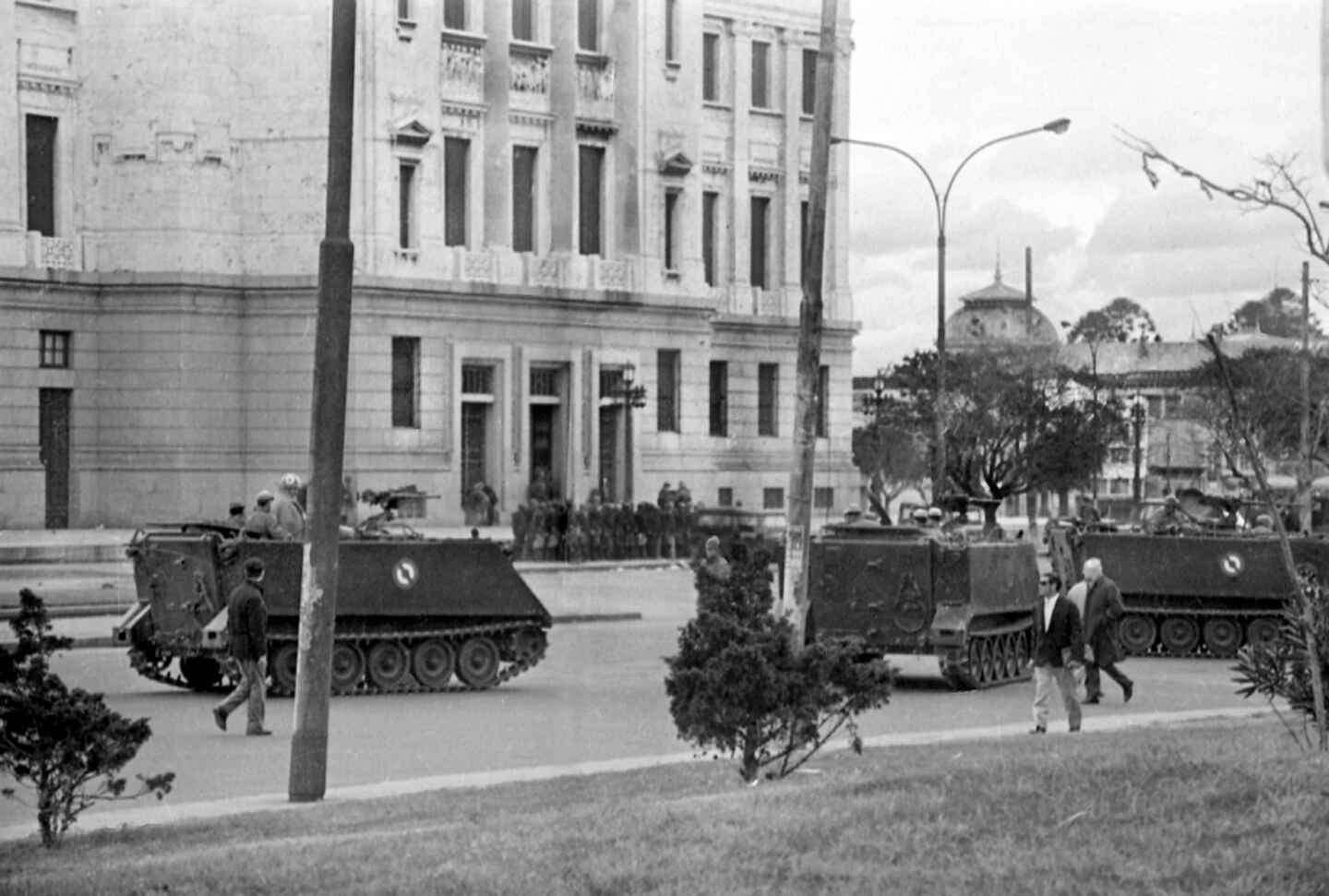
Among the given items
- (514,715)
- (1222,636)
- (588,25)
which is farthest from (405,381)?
(514,715)

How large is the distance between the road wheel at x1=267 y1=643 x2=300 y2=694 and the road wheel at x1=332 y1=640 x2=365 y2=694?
0.44 m

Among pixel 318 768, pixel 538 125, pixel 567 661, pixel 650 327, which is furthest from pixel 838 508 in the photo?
pixel 318 768

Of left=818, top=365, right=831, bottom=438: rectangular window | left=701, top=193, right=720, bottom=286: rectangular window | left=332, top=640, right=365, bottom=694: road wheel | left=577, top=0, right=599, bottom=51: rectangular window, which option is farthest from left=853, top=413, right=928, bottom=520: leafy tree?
left=332, top=640, right=365, bottom=694: road wheel

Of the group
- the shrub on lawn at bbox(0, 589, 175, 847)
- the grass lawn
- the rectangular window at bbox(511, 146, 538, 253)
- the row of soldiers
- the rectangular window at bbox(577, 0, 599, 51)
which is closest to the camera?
the grass lawn

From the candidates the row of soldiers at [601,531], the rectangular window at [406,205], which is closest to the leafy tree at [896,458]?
the row of soldiers at [601,531]

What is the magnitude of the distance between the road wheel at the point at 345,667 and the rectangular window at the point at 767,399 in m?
44.1

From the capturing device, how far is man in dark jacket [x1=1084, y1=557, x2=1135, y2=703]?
84.7 ft

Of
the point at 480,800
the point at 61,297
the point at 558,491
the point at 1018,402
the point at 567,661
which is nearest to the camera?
the point at 480,800

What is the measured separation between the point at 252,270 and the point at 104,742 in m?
41.0

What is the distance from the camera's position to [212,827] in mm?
14797

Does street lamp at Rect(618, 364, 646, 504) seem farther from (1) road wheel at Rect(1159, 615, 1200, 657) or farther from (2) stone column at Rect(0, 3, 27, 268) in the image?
(1) road wheel at Rect(1159, 615, 1200, 657)

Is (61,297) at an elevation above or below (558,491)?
above

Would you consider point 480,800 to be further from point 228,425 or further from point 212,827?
point 228,425

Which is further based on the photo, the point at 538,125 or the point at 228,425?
the point at 538,125
